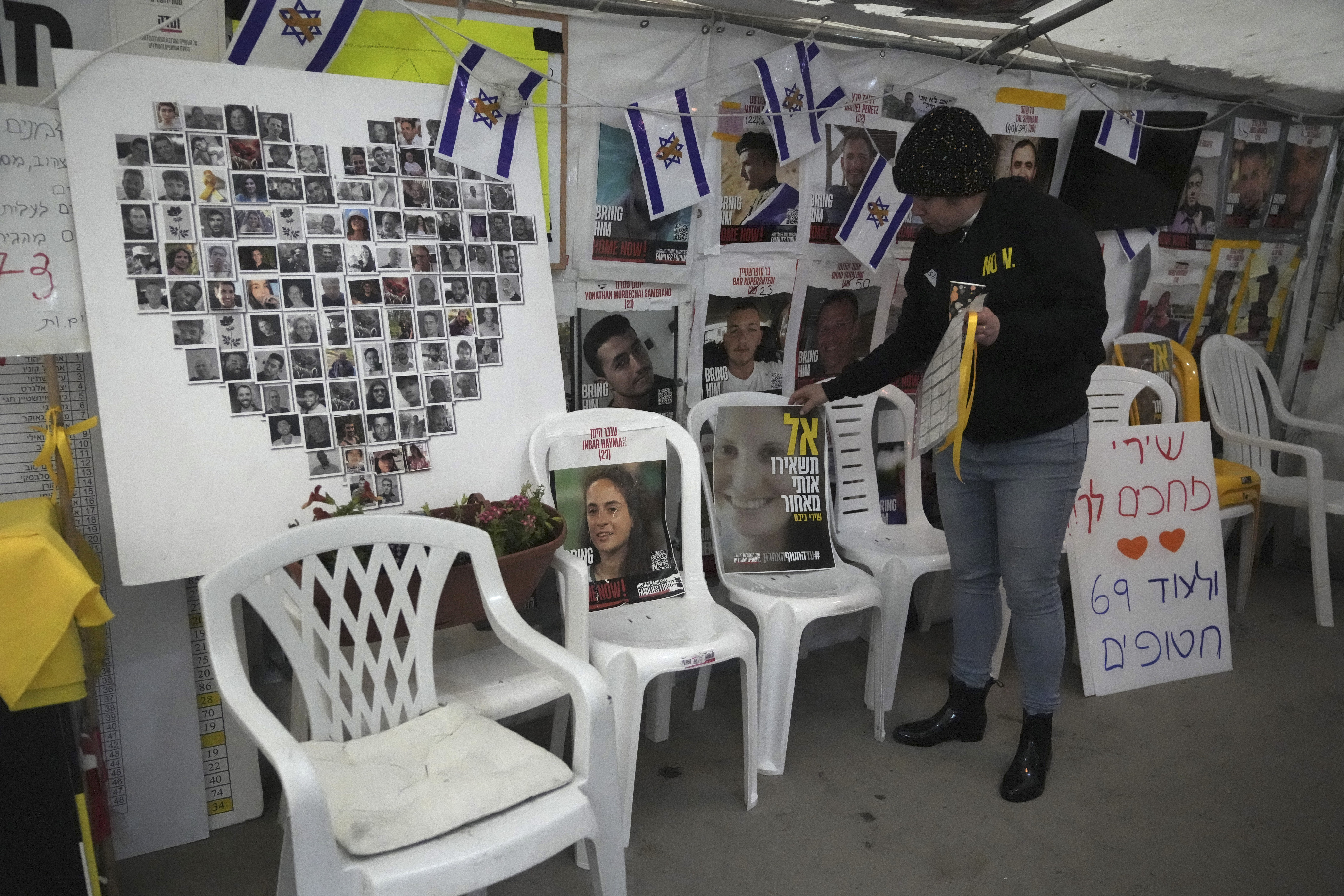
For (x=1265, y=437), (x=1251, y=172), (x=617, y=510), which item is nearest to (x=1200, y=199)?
(x=1251, y=172)

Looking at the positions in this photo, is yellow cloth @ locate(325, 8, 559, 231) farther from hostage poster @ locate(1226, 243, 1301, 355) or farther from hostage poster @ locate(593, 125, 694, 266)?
hostage poster @ locate(1226, 243, 1301, 355)

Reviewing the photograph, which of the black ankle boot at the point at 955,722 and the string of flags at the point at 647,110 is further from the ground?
the string of flags at the point at 647,110

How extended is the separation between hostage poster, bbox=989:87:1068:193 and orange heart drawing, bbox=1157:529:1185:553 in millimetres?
1297

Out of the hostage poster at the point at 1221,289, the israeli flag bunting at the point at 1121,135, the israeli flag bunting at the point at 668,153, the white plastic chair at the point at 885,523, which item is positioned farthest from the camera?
the hostage poster at the point at 1221,289

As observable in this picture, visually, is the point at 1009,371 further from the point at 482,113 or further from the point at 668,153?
the point at 482,113

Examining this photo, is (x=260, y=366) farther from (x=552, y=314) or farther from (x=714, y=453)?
(x=714, y=453)

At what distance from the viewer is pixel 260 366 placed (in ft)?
6.24

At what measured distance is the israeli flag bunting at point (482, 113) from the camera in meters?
2.12

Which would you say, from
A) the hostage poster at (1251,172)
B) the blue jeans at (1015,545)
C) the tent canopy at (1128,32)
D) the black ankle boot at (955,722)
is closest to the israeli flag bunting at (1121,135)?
the tent canopy at (1128,32)

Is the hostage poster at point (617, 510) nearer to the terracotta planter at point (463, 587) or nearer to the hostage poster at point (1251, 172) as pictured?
the terracotta planter at point (463, 587)

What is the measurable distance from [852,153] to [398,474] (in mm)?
1784

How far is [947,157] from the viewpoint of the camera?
6.61 feet

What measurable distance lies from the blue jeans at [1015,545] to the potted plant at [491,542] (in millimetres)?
1056

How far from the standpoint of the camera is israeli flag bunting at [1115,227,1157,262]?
3.60 metres
